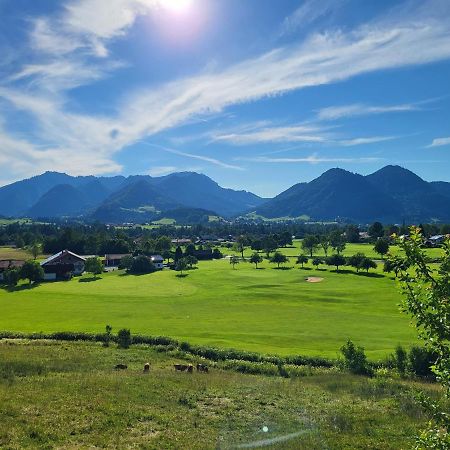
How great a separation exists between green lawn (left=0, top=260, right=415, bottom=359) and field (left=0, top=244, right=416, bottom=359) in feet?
0.43

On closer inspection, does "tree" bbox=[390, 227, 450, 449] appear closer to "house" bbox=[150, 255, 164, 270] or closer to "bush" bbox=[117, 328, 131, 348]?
"bush" bbox=[117, 328, 131, 348]

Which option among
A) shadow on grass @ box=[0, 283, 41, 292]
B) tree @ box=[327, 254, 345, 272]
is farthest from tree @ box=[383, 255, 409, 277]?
tree @ box=[327, 254, 345, 272]

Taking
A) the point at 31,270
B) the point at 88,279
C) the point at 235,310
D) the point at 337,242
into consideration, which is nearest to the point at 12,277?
the point at 31,270

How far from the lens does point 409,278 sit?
476 inches

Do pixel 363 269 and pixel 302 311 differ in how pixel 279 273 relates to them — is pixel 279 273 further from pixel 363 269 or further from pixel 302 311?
pixel 302 311

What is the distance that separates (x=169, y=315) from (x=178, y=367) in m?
30.3

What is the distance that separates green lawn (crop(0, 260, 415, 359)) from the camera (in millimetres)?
57125

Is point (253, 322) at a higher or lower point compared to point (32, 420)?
lower

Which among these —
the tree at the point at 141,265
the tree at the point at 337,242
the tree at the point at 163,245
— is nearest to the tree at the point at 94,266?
the tree at the point at 141,265

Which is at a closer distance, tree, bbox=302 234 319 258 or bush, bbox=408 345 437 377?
bush, bbox=408 345 437 377

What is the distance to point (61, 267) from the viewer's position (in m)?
130

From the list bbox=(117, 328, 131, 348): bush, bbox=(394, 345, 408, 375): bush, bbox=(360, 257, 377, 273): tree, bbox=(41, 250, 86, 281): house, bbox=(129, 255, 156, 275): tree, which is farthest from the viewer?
bbox=(129, 255, 156, 275): tree

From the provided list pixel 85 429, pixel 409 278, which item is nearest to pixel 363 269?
pixel 85 429

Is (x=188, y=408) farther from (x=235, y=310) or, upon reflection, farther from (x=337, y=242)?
(x=337, y=242)
